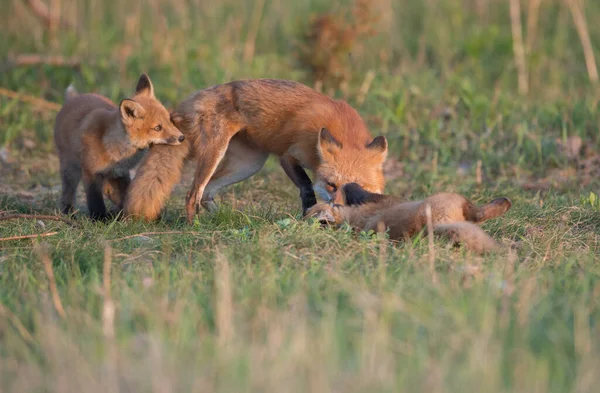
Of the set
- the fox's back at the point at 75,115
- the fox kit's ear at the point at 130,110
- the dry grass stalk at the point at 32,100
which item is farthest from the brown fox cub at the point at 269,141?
the dry grass stalk at the point at 32,100

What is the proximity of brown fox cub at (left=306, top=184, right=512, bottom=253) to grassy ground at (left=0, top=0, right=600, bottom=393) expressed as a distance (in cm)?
12

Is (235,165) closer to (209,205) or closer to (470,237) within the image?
(209,205)

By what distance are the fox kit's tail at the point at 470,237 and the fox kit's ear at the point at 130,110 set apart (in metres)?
2.76

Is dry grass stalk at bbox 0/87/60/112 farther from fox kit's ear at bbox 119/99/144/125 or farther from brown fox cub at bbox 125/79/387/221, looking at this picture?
brown fox cub at bbox 125/79/387/221

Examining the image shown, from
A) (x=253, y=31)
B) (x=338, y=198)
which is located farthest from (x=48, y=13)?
(x=338, y=198)

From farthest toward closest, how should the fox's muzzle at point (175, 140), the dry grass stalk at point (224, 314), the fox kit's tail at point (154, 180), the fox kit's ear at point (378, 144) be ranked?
the fox's muzzle at point (175, 140), the fox kit's ear at point (378, 144), the fox kit's tail at point (154, 180), the dry grass stalk at point (224, 314)

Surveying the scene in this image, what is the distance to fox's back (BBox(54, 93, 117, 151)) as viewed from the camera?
21.3ft

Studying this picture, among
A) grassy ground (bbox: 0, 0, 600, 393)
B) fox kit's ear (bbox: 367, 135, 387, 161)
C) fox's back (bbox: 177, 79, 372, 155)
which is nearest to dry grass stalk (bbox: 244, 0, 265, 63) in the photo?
grassy ground (bbox: 0, 0, 600, 393)

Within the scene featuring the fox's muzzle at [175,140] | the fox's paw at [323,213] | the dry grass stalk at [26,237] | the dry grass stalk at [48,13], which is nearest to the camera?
the dry grass stalk at [26,237]

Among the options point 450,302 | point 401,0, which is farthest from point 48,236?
point 401,0

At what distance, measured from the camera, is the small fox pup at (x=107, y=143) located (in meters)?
6.20

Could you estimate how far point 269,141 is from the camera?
6070 millimetres

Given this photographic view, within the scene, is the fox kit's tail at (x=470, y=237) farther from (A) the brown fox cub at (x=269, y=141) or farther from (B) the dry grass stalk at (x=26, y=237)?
(B) the dry grass stalk at (x=26, y=237)

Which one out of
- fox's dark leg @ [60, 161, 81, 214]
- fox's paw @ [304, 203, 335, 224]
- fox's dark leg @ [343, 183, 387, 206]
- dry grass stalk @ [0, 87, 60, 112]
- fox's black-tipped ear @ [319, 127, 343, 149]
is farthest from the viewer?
dry grass stalk @ [0, 87, 60, 112]
